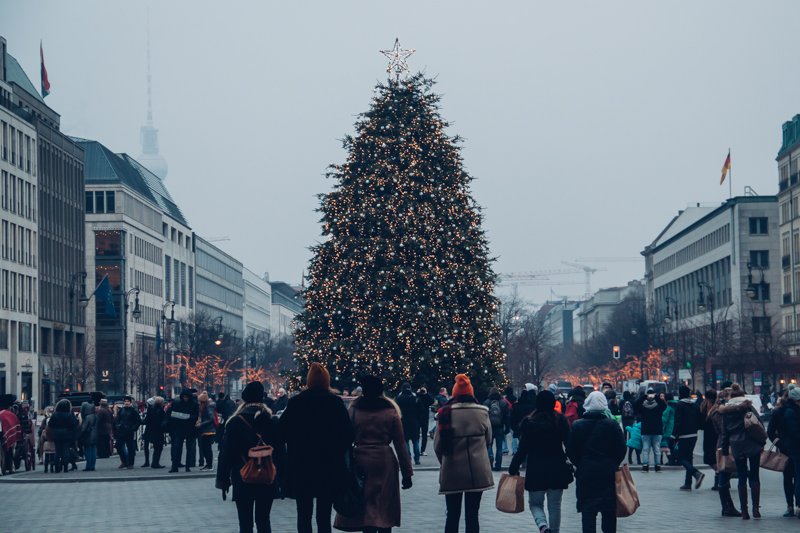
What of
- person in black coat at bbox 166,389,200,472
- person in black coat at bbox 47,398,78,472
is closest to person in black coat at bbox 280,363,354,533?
person in black coat at bbox 166,389,200,472

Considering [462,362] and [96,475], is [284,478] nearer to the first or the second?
[96,475]

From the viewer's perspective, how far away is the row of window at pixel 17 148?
92.3m

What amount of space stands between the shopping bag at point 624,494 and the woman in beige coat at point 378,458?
7.43ft

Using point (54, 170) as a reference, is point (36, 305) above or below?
below

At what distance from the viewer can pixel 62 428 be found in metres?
35.1

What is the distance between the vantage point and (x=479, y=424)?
595 inches

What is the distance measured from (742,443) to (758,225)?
10901 centimetres

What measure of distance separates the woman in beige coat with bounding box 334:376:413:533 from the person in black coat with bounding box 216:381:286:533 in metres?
0.86

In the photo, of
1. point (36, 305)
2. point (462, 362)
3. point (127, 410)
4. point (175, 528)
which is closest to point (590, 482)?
point (175, 528)

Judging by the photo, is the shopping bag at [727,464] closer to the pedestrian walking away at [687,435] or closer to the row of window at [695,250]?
the pedestrian walking away at [687,435]

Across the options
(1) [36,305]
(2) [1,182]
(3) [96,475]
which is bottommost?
(3) [96,475]

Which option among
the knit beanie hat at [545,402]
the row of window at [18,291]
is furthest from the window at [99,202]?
the knit beanie hat at [545,402]

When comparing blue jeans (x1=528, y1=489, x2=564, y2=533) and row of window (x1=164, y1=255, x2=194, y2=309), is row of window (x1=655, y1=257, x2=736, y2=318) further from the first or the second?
blue jeans (x1=528, y1=489, x2=564, y2=533)

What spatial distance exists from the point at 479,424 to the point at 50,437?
2236 cm
